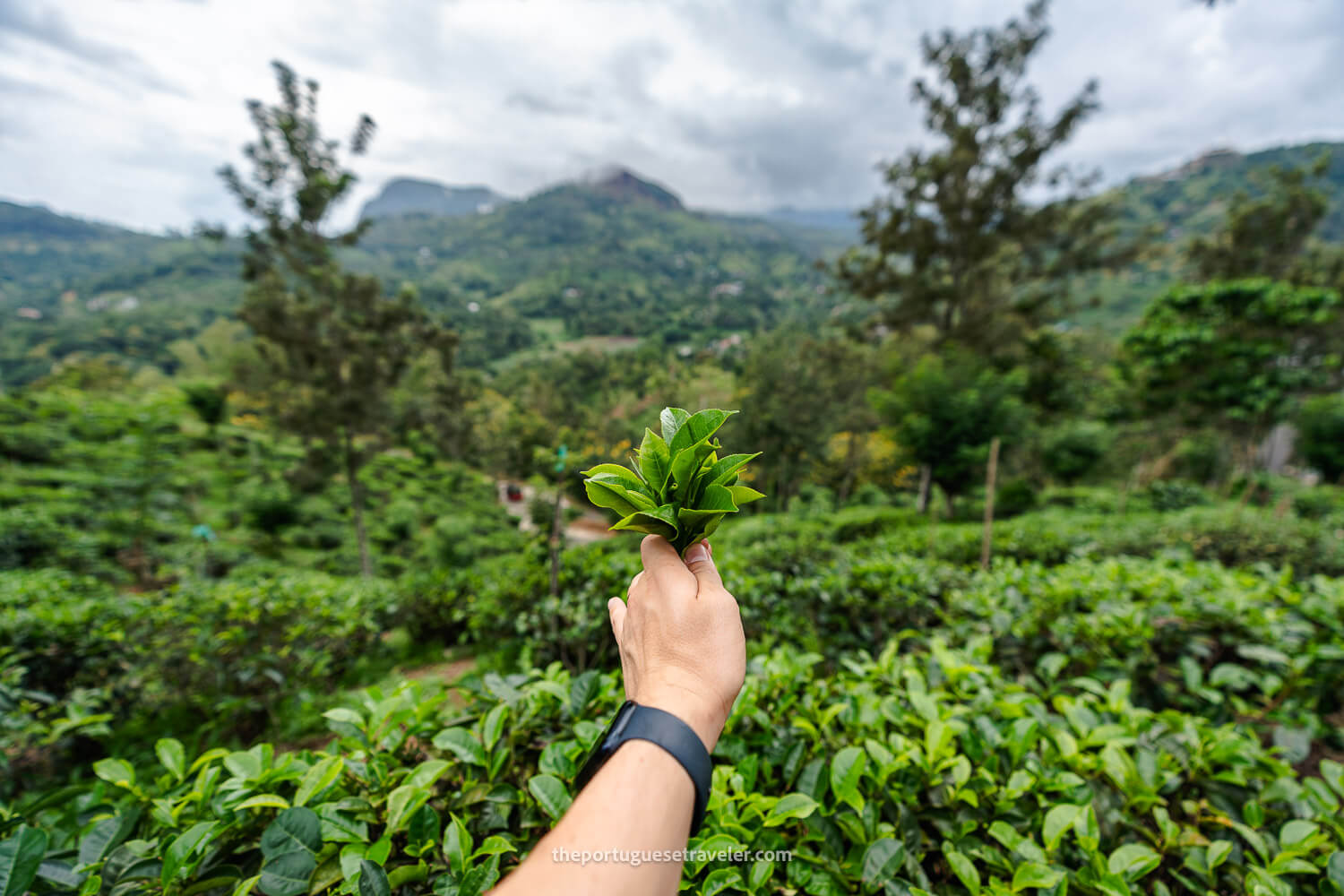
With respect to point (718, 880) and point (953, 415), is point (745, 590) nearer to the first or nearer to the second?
point (718, 880)

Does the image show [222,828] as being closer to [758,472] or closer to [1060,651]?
[1060,651]

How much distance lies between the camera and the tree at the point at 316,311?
6469 millimetres

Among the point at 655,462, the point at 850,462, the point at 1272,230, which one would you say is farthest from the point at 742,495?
the point at 1272,230

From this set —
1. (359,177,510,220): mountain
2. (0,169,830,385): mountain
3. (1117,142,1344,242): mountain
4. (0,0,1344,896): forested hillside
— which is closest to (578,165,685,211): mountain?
(0,169,830,385): mountain

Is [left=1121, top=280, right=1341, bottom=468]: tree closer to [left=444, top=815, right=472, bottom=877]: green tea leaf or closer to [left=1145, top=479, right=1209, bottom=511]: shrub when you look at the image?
[left=1145, top=479, right=1209, bottom=511]: shrub

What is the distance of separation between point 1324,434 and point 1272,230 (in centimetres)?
594

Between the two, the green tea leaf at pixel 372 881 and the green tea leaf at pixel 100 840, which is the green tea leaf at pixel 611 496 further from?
the green tea leaf at pixel 100 840

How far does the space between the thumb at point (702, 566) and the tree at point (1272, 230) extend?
21.1m

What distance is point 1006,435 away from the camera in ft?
31.9

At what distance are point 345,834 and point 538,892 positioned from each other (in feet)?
2.40

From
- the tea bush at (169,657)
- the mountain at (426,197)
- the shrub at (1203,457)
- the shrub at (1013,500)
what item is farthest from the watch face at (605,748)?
the mountain at (426,197)

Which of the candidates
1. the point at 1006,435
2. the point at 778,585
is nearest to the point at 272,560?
the point at 778,585

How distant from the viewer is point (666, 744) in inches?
25.5

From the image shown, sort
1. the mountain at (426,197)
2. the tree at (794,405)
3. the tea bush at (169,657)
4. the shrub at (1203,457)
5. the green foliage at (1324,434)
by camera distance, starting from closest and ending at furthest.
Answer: the tea bush at (169,657)
the tree at (794,405)
the green foliage at (1324,434)
the shrub at (1203,457)
the mountain at (426,197)
